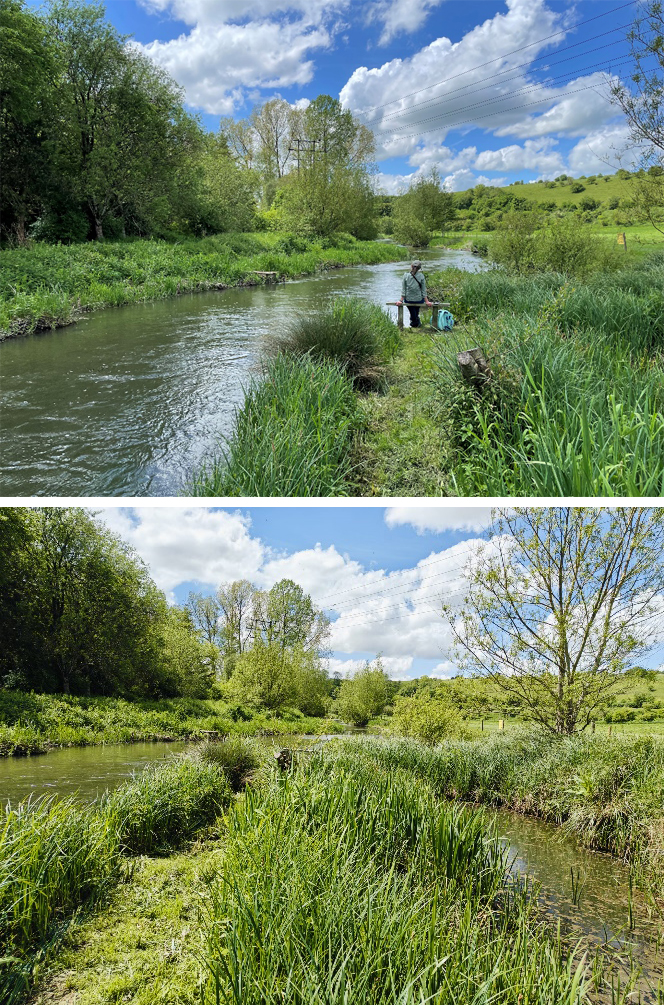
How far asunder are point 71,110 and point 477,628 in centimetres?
3139

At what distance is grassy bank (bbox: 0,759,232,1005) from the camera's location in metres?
3.65

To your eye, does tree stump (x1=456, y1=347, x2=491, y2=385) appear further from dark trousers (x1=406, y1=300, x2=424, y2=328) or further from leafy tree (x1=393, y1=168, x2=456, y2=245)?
leafy tree (x1=393, y1=168, x2=456, y2=245)

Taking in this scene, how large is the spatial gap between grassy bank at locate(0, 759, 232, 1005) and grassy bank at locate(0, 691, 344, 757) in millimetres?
5746

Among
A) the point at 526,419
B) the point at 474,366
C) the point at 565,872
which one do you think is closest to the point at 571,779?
the point at 565,872

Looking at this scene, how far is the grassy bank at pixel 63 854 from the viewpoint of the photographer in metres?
3.65

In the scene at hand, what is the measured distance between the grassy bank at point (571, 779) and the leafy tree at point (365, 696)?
15.8m

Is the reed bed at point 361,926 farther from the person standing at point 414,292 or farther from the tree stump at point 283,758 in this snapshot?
the person standing at point 414,292

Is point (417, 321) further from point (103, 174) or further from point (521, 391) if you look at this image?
point (103, 174)

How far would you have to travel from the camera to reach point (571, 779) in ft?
22.9

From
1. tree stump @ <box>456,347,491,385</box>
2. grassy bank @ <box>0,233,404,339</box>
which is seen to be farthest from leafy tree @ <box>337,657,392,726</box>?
tree stump @ <box>456,347,491,385</box>

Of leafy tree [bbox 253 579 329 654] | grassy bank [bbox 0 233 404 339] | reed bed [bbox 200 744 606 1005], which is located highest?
grassy bank [bbox 0 233 404 339]

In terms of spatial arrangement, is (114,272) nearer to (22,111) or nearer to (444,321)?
(22,111)

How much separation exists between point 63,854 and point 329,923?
2.71m

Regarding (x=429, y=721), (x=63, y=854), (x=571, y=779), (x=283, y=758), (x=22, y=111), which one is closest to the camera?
(x=63, y=854)
